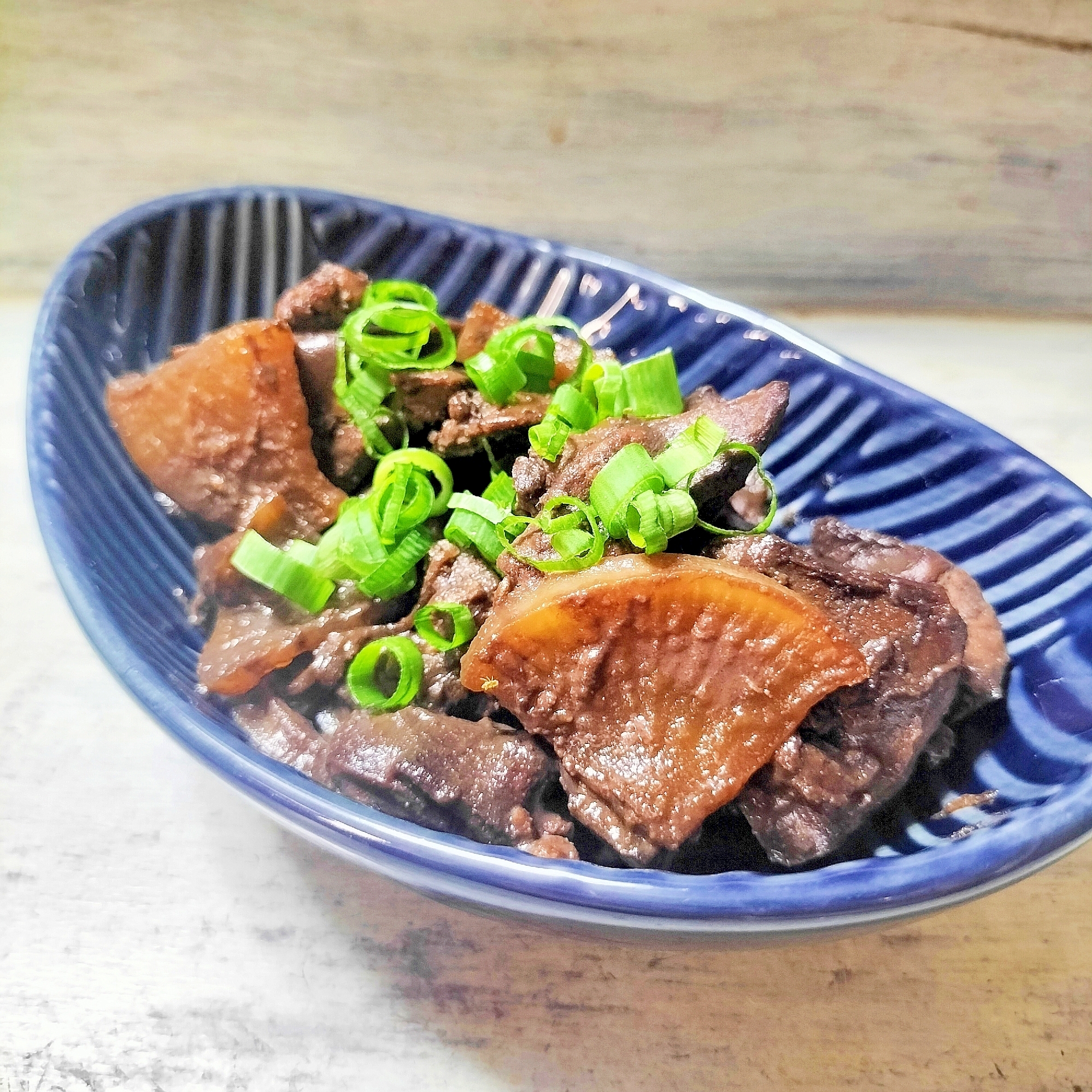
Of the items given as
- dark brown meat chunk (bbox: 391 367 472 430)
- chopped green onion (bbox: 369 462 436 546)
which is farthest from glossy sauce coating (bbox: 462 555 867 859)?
dark brown meat chunk (bbox: 391 367 472 430)

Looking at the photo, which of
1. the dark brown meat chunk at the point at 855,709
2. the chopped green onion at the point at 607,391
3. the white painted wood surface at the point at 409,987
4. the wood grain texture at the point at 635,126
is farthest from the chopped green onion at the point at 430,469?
the wood grain texture at the point at 635,126

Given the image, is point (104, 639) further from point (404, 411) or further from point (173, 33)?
point (173, 33)

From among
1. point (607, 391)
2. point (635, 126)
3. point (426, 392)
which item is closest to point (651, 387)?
point (607, 391)

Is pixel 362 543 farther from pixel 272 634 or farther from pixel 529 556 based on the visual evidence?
pixel 529 556

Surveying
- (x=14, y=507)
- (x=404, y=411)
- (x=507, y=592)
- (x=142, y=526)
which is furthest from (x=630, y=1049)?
(x=14, y=507)

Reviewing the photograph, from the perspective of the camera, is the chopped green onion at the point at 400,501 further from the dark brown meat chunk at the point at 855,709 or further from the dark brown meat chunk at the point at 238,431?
the dark brown meat chunk at the point at 855,709

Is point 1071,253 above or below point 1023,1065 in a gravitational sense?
above

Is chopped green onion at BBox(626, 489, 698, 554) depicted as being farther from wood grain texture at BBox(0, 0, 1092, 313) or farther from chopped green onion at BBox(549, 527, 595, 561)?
wood grain texture at BBox(0, 0, 1092, 313)
